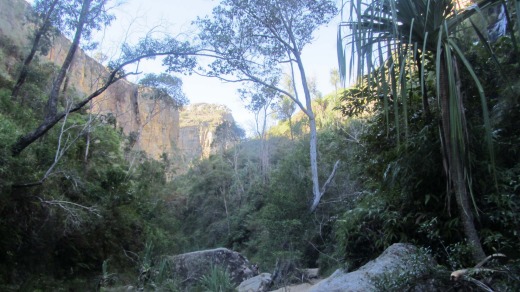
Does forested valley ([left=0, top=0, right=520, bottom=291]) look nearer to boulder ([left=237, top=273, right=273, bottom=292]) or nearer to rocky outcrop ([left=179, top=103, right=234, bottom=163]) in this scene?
boulder ([left=237, top=273, right=273, bottom=292])

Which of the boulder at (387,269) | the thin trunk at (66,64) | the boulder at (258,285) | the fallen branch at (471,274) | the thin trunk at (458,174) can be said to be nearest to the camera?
the fallen branch at (471,274)

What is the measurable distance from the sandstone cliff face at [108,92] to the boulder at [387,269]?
30.7ft

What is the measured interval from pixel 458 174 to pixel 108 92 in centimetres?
3148

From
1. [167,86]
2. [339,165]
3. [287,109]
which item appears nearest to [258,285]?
[339,165]

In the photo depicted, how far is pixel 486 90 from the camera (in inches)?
200

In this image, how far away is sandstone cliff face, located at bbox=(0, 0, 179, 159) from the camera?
58.2 ft

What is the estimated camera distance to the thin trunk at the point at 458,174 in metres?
3.76

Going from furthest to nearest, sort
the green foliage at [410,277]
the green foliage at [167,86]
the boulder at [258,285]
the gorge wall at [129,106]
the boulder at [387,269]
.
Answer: the green foliage at [167,86], the gorge wall at [129,106], the boulder at [258,285], the boulder at [387,269], the green foliage at [410,277]

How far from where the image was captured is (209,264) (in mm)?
12875

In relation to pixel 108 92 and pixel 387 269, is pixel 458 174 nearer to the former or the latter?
pixel 387 269

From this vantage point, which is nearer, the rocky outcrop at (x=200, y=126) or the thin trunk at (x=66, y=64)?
the thin trunk at (x=66, y=64)

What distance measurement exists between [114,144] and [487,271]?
13.9 m

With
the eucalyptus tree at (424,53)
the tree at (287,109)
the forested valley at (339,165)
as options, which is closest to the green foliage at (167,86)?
the forested valley at (339,165)

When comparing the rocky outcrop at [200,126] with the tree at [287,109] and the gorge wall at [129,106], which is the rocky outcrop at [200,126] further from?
the tree at [287,109]
